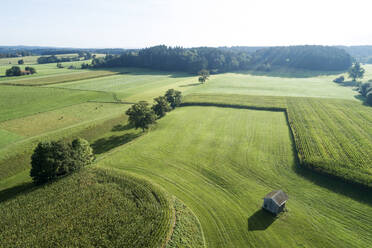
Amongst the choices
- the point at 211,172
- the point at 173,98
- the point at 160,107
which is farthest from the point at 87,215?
the point at 173,98

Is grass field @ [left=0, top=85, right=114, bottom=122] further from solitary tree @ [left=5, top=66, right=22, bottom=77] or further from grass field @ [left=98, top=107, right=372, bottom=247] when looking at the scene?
grass field @ [left=98, top=107, right=372, bottom=247]

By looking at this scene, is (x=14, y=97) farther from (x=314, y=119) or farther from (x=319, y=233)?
(x=314, y=119)

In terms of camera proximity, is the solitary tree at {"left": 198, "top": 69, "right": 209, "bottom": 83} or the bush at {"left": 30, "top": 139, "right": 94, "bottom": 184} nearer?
the bush at {"left": 30, "top": 139, "right": 94, "bottom": 184}

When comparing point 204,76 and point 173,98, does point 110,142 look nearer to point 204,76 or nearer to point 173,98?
point 173,98

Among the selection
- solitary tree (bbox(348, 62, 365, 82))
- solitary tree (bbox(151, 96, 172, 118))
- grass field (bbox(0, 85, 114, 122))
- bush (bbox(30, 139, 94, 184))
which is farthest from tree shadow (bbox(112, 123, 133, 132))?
solitary tree (bbox(348, 62, 365, 82))

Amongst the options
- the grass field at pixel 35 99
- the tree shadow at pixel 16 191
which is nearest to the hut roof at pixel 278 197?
the tree shadow at pixel 16 191

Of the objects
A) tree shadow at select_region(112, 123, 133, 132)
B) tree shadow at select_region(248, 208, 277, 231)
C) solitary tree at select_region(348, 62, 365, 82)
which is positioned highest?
solitary tree at select_region(348, 62, 365, 82)
